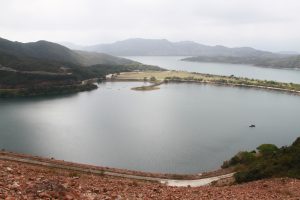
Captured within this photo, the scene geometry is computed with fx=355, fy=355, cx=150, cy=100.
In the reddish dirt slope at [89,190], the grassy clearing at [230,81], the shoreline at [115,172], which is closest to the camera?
the reddish dirt slope at [89,190]

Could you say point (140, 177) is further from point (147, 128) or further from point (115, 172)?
point (147, 128)

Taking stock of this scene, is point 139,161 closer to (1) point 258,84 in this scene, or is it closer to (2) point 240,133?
(2) point 240,133

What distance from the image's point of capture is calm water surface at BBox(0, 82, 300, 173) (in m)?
52.7

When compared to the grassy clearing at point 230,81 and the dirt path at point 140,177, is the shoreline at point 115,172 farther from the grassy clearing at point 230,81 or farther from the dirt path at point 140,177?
the grassy clearing at point 230,81

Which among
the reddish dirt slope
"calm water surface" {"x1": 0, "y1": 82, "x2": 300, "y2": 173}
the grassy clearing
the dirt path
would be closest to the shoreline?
the dirt path

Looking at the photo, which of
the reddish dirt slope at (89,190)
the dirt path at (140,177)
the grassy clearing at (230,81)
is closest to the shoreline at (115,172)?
the dirt path at (140,177)

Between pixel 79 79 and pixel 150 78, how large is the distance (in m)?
40.3

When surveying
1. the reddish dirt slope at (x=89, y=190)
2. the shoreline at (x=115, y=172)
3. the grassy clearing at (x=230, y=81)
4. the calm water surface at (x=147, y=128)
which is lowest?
the calm water surface at (x=147, y=128)

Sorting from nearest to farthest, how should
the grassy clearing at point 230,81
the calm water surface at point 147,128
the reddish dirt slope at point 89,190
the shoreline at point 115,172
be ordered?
the reddish dirt slope at point 89,190, the shoreline at point 115,172, the calm water surface at point 147,128, the grassy clearing at point 230,81

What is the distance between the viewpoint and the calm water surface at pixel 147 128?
5272 centimetres

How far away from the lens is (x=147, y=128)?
72.8 m

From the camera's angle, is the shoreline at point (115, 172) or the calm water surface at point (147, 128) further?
the calm water surface at point (147, 128)

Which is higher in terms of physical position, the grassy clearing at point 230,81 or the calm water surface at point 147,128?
the grassy clearing at point 230,81

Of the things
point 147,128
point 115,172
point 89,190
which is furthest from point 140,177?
point 147,128
